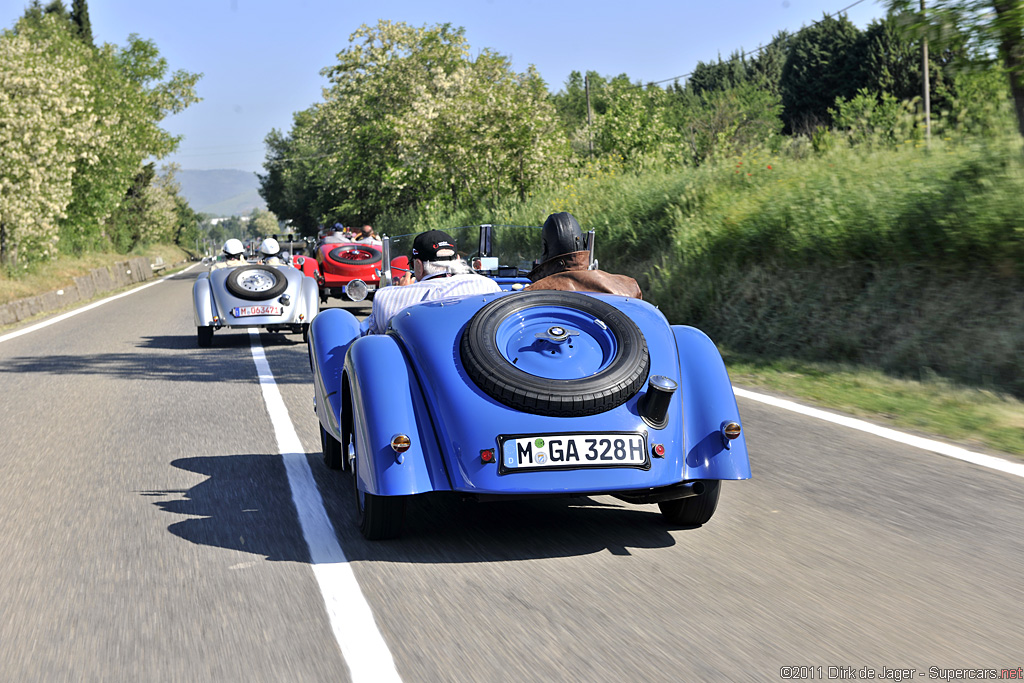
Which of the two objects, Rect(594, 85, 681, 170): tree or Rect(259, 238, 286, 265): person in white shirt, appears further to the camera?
Rect(594, 85, 681, 170): tree

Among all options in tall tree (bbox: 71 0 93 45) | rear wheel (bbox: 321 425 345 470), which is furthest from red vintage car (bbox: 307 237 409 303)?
tall tree (bbox: 71 0 93 45)

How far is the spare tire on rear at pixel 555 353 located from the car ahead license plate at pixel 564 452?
4.3 inches

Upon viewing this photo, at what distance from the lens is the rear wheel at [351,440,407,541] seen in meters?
4.28

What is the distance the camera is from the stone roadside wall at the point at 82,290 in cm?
2085

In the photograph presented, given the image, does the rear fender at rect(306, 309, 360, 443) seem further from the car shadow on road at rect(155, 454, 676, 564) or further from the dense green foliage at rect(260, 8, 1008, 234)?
the dense green foliage at rect(260, 8, 1008, 234)

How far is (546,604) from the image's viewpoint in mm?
3609

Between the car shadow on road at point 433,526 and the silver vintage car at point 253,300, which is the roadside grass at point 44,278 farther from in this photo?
the car shadow on road at point 433,526

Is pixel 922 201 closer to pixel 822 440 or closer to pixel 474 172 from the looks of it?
pixel 822 440

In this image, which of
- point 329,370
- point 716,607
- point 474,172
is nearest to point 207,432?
point 329,370

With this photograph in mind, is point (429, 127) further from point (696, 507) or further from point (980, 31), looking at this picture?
point (696, 507)

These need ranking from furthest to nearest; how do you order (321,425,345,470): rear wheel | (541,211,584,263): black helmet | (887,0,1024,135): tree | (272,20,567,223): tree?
(272,20,567,223): tree
(887,0,1024,135): tree
(321,425,345,470): rear wheel
(541,211,584,263): black helmet

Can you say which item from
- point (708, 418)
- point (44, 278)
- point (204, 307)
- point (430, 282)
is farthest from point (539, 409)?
point (44, 278)

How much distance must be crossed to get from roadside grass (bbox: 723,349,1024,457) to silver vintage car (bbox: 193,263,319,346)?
20.5 ft

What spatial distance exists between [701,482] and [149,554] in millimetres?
2464
